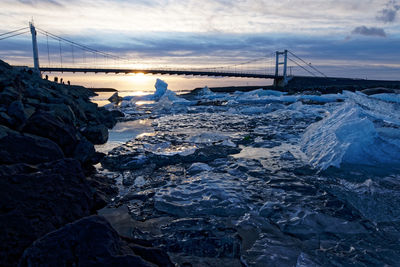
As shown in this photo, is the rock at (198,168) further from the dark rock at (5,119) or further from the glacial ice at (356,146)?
the dark rock at (5,119)

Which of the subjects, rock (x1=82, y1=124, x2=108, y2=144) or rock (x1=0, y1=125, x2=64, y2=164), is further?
rock (x1=82, y1=124, x2=108, y2=144)

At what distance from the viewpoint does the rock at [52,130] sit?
4145 millimetres

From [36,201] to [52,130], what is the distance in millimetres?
2560

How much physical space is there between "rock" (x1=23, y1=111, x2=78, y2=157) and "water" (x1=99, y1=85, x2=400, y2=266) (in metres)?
0.72

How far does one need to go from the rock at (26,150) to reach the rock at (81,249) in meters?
2.12

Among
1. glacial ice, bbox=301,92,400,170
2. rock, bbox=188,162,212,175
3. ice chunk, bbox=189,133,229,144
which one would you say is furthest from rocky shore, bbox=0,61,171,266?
glacial ice, bbox=301,92,400,170

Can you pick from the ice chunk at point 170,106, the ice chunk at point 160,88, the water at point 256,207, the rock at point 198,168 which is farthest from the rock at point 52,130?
the ice chunk at point 160,88

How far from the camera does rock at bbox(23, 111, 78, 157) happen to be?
414 centimetres

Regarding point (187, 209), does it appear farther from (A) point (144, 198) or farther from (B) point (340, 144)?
(B) point (340, 144)

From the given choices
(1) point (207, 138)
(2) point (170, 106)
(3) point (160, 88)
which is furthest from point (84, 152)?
(3) point (160, 88)

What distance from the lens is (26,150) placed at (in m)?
3.26

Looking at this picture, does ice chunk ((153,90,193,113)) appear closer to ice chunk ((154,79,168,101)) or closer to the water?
ice chunk ((154,79,168,101))

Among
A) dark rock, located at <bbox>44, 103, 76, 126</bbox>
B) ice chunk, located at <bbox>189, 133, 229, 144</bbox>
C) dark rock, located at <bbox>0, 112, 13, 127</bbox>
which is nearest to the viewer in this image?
dark rock, located at <bbox>0, 112, 13, 127</bbox>

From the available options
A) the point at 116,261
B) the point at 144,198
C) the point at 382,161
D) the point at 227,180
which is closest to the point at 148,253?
the point at 116,261
